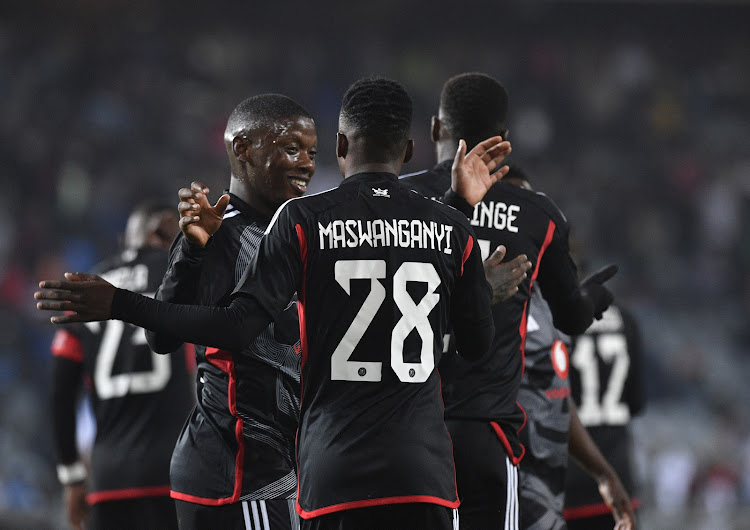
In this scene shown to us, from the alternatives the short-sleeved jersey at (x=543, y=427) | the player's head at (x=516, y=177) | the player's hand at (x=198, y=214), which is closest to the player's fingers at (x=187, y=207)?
the player's hand at (x=198, y=214)

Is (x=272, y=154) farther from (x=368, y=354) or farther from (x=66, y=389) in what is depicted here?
(x=66, y=389)

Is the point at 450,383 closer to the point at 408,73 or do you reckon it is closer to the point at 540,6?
the point at 408,73

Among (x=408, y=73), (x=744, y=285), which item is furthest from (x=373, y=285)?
(x=408, y=73)

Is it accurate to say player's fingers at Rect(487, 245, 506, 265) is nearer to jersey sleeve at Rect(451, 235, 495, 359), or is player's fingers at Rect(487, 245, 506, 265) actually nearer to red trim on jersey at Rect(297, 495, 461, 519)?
jersey sleeve at Rect(451, 235, 495, 359)

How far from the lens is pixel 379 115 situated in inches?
118

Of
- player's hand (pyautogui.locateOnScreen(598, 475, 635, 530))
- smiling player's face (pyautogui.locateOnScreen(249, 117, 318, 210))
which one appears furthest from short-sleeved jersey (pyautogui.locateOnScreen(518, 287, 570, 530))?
smiling player's face (pyautogui.locateOnScreen(249, 117, 318, 210))

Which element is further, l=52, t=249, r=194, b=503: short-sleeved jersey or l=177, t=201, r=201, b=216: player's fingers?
l=52, t=249, r=194, b=503: short-sleeved jersey

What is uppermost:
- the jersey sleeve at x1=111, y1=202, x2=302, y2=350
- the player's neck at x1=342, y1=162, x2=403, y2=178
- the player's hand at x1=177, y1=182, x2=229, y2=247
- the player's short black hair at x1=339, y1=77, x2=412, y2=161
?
the player's short black hair at x1=339, y1=77, x2=412, y2=161

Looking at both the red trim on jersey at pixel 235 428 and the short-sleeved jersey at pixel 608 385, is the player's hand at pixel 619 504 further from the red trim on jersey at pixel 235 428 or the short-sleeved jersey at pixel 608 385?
the red trim on jersey at pixel 235 428

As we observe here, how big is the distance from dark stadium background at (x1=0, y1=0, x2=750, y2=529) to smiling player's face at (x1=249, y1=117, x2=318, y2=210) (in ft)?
25.4

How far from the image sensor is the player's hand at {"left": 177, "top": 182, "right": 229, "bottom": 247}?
10.3ft

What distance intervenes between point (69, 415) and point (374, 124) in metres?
3.21

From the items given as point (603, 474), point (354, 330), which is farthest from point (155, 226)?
point (354, 330)

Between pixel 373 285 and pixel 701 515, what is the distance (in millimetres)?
9662
